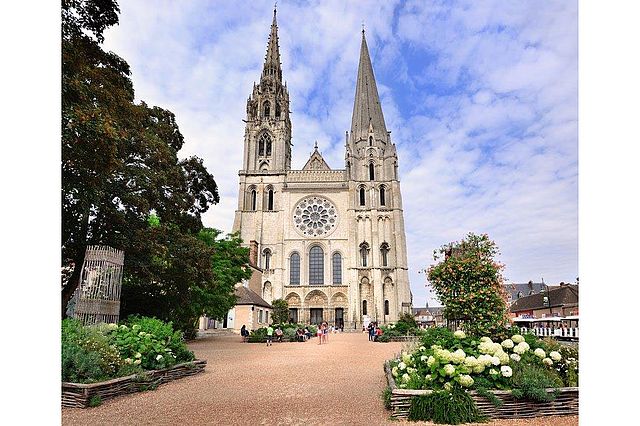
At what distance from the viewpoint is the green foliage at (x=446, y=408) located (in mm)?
4941

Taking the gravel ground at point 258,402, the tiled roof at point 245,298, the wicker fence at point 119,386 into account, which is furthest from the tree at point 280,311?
the wicker fence at point 119,386

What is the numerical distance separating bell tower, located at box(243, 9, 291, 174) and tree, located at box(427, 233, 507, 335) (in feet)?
114

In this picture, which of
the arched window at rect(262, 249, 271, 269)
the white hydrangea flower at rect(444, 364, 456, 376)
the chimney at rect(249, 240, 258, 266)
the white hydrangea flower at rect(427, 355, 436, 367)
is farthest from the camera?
the arched window at rect(262, 249, 271, 269)

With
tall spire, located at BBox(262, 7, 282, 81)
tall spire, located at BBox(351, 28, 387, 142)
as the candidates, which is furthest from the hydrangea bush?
tall spire, located at BBox(262, 7, 282, 81)

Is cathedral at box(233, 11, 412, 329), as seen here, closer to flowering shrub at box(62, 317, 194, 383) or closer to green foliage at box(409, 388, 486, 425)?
flowering shrub at box(62, 317, 194, 383)

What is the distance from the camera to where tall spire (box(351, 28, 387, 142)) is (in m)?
49.1

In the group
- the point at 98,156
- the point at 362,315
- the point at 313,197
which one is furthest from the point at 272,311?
the point at 98,156

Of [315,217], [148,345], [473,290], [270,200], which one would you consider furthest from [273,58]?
[148,345]

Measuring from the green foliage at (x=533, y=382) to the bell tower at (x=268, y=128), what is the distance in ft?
134

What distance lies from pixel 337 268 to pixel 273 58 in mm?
27006

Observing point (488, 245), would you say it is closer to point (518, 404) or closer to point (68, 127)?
point (518, 404)

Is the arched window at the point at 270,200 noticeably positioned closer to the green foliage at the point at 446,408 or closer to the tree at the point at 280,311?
the tree at the point at 280,311

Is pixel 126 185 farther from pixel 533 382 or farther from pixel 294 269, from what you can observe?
pixel 294 269

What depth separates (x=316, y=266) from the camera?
4375 cm
